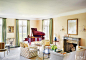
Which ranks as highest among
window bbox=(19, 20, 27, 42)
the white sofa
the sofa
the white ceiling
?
the white ceiling

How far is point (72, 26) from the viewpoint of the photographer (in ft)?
19.8

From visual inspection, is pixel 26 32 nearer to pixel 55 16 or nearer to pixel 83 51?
pixel 55 16

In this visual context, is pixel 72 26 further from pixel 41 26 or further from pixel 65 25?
pixel 41 26

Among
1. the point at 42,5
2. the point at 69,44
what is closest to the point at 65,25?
the point at 69,44

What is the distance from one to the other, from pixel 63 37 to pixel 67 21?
1356mm

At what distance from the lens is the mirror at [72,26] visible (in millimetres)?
5763

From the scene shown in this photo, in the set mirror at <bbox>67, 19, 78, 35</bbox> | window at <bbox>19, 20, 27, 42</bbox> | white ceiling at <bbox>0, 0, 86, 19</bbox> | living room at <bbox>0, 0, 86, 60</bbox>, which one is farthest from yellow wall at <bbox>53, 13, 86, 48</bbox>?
window at <bbox>19, 20, 27, 42</bbox>

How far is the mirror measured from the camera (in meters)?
5.76

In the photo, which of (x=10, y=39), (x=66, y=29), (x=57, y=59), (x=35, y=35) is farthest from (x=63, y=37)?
(x=10, y=39)

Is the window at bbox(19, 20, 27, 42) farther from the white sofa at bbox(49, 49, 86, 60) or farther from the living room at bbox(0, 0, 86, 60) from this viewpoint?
the white sofa at bbox(49, 49, 86, 60)

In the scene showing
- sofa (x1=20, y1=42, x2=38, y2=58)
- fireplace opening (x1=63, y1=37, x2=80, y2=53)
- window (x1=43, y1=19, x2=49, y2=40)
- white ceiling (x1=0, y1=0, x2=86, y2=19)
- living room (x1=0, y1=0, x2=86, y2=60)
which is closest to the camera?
white ceiling (x1=0, y1=0, x2=86, y2=19)

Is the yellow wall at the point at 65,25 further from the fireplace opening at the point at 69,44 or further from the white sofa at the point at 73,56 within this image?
the white sofa at the point at 73,56

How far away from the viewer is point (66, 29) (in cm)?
648

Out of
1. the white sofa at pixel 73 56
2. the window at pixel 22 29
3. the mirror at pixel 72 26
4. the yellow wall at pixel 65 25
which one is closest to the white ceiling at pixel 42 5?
the yellow wall at pixel 65 25
